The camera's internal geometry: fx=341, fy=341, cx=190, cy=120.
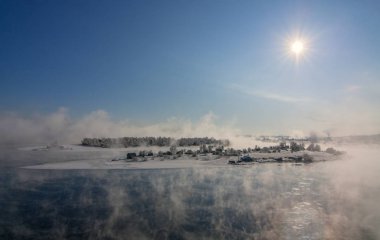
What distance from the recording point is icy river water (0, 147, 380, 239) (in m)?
17.0

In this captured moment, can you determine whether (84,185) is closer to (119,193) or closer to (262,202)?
(119,193)

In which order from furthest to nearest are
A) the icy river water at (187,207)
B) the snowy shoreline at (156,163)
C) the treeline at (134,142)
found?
the treeline at (134,142) < the snowy shoreline at (156,163) < the icy river water at (187,207)

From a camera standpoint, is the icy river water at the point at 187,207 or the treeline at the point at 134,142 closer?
the icy river water at the point at 187,207

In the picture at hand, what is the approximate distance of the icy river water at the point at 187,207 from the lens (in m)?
17.0

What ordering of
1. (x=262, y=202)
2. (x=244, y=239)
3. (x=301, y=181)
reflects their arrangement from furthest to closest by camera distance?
(x=301, y=181)
(x=262, y=202)
(x=244, y=239)

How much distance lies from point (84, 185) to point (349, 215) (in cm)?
2102

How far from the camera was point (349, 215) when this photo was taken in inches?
802

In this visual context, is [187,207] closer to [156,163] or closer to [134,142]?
[156,163]

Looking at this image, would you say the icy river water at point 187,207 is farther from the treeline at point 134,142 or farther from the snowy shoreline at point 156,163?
the treeline at point 134,142

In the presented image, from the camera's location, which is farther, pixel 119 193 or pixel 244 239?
pixel 119 193

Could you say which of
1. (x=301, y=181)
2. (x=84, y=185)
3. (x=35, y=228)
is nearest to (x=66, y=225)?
(x=35, y=228)

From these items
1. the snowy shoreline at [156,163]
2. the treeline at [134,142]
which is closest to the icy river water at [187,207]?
the snowy shoreline at [156,163]

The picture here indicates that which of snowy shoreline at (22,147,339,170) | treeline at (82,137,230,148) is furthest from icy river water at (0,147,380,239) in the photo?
treeline at (82,137,230,148)

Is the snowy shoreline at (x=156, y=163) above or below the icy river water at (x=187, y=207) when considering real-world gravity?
above
